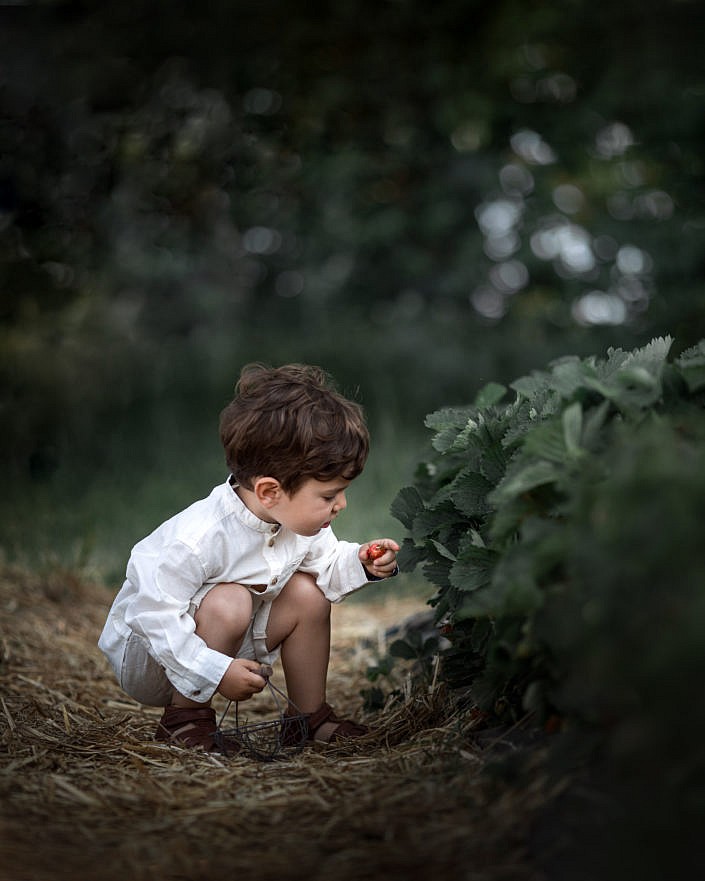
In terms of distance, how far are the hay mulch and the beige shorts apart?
0.37ft

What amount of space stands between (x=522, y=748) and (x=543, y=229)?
8172 mm

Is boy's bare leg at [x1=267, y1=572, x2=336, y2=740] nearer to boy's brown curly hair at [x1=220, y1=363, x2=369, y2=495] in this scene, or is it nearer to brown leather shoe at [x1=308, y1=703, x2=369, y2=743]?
brown leather shoe at [x1=308, y1=703, x2=369, y2=743]

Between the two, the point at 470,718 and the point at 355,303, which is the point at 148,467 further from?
the point at 470,718

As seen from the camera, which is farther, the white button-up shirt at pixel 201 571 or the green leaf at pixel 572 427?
the white button-up shirt at pixel 201 571

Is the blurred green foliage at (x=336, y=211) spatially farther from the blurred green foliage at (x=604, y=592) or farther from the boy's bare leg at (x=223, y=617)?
the blurred green foliage at (x=604, y=592)

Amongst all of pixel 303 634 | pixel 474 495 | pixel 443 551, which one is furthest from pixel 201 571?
pixel 474 495

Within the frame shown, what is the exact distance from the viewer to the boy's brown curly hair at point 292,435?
2506 mm

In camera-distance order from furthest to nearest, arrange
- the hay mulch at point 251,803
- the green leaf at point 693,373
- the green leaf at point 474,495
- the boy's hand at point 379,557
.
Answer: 1. the boy's hand at point 379,557
2. the green leaf at point 474,495
3. the green leaf at point 693,373
4. the hay mulch at point 251,803

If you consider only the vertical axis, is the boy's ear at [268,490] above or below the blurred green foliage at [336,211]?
below

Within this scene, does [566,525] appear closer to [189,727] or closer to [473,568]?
[473,568]

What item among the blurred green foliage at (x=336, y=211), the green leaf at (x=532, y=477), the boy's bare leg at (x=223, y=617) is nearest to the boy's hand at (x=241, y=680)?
the boy's bare leg at (x=223, y=617)

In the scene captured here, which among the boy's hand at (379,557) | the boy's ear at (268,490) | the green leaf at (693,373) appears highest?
the green leaf at (693,373)

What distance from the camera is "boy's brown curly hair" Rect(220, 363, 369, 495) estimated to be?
251 centimetres

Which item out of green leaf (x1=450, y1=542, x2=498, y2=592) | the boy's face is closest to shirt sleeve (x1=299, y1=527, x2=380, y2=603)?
the boy's face
